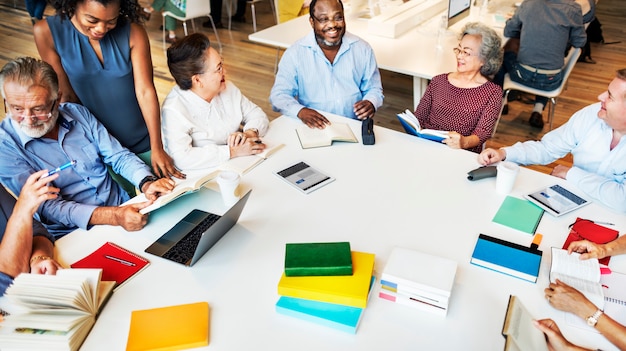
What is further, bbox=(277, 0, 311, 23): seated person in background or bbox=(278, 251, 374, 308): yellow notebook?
bbox=(277, 0, 311, 23): seated person in background

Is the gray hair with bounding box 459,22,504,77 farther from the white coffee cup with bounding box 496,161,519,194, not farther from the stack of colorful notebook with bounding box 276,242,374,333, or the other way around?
the stack of colorful notebook with bounding box 276,242,374,333

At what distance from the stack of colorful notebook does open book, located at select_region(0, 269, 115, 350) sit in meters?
0.52

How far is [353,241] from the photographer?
154 cm

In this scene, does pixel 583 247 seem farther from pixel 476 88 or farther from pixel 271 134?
pixel 271 134

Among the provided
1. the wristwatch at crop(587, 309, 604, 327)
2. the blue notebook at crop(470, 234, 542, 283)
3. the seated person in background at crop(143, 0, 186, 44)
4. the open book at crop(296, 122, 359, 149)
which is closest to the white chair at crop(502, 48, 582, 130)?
the open book at crop(296, 122, 359, 149)

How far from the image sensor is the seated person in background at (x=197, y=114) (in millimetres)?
2008

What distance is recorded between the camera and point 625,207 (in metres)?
1.66

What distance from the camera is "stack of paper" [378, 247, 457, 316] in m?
1.25

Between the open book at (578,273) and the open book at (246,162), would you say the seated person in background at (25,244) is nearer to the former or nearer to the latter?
the open book at (246,162)

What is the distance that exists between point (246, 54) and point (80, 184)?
12.9ft

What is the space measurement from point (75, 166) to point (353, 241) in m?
1.17

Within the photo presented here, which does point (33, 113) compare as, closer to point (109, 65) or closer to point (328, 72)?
point (109, 65)

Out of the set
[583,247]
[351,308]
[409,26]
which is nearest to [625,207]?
[583,247]

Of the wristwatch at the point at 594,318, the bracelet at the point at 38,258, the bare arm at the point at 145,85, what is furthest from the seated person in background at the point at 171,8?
the wristwatch at the point at 594,318
